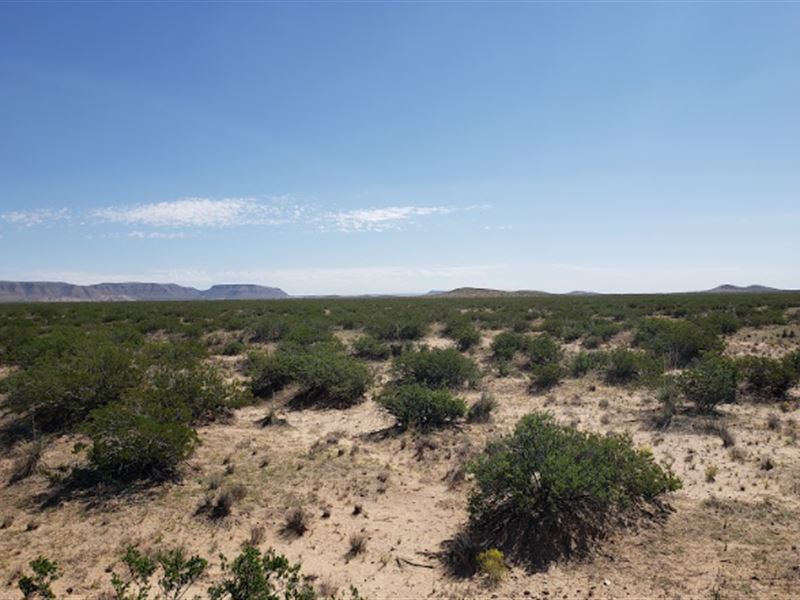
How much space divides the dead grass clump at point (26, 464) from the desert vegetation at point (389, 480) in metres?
0.03

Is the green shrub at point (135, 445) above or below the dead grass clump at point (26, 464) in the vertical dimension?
above

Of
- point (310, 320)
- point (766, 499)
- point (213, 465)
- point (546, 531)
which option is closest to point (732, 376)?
point (766, 499)

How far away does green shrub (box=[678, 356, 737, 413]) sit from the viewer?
1273cm

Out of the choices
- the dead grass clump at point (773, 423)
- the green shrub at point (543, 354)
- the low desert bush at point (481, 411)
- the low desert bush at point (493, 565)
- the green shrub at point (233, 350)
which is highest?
the green shrub at point (543, 354)

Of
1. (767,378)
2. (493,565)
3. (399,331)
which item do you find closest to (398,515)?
(493,565)

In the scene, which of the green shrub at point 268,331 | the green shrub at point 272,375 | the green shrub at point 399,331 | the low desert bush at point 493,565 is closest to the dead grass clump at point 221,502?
the low desert bush at point 493,565

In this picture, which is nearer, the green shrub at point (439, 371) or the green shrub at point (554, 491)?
the green shrub at point (554, 491)

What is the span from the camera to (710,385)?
41.8 ft

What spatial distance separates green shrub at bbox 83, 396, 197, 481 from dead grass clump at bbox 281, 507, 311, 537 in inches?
114

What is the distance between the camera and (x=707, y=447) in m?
10.3

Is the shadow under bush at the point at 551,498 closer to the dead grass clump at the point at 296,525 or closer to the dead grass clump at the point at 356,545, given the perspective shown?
the dead grass clump at the point at 356,545

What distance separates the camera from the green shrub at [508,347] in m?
20.4

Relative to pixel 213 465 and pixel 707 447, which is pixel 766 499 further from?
pixel 213 465

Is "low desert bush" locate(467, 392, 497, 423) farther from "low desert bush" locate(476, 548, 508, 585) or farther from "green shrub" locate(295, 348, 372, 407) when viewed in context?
"low desert bush" locate(476, 548, 508, 585)
